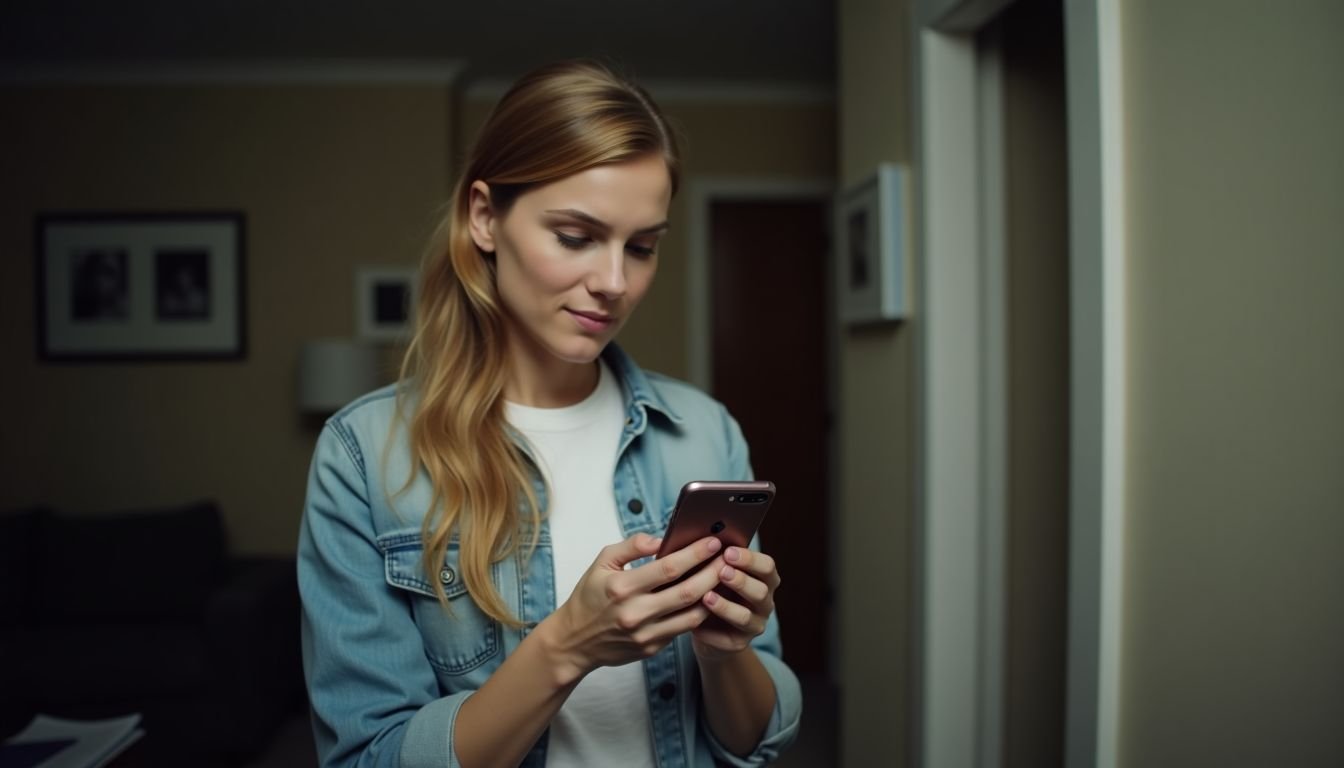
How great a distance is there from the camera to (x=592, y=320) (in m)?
0.92

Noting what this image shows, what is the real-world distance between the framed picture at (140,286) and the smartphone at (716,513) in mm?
3907

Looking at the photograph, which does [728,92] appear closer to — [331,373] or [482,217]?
[331,373]

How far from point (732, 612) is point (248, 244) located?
3.98 metres

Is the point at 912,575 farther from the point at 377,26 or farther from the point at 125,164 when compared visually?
the point at 125,164

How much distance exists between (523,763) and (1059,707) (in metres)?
1.46

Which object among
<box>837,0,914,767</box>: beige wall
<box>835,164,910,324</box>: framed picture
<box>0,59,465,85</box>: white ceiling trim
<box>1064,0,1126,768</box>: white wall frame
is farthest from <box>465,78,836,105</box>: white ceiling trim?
<box>1064,0,1126,768</box>: white wall frame

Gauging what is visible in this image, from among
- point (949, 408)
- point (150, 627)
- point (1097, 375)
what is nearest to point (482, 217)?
point (1097, 375)

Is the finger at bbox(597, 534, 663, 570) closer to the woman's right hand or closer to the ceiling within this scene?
the woman's right hand

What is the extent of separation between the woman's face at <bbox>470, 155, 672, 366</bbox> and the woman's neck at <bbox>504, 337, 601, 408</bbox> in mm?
84

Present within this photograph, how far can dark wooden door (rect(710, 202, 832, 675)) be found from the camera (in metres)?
4.40

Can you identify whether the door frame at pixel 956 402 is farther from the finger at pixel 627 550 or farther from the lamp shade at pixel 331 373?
the lamp shade at pixel 331 373

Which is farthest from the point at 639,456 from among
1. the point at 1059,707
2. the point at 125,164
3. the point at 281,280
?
the point at 125,164

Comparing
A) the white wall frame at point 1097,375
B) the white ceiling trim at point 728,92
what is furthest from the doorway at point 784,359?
the white wall frame at point 1097,375

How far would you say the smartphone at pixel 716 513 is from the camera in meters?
0.74
